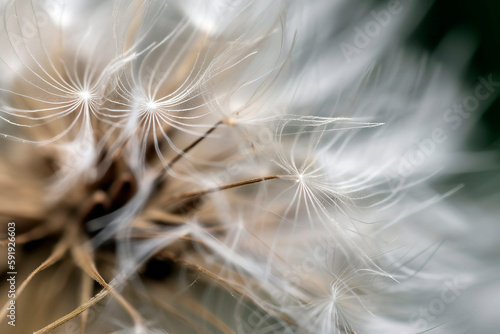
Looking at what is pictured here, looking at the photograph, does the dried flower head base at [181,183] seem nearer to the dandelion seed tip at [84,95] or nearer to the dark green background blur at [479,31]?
the dandelion seed tip at [84,95]

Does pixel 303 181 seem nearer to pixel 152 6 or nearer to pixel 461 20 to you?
pixel 152 6

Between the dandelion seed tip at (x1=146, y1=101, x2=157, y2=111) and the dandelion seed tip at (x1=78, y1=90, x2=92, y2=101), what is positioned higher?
the dandelion seed tip at (x1=78, y1=90, x2=92, y2=101)

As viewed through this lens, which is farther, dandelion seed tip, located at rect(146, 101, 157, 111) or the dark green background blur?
the dark green background blur

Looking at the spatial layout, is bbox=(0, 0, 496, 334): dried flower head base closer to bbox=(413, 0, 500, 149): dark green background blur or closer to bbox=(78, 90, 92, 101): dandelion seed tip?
bbox=(78, 90, 92, 101): dandelion seed tip

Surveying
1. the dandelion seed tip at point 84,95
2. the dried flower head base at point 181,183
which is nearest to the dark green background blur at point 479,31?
the dried flower head base at point 181,183

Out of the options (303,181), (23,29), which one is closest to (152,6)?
(23,29)

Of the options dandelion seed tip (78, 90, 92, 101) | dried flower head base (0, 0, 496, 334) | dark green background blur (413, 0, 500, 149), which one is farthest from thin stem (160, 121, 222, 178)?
dark green background blur (413, 0, 500, 149)

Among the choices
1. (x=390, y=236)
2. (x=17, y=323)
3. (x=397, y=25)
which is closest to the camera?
(x=17, y=323)
